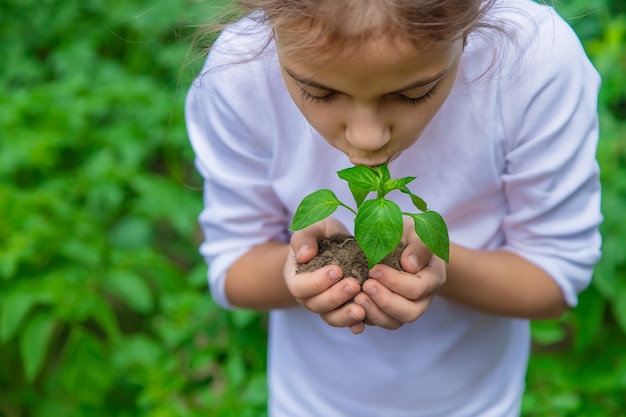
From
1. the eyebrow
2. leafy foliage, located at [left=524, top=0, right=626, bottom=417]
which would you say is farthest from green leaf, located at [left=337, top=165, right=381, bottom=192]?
leafy foliage, located at [left=524, top=0, right=626, bottom=417]

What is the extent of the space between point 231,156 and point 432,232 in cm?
43

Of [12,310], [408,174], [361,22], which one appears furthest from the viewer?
[12,310]

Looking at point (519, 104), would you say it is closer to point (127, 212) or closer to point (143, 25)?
point (127, 212)

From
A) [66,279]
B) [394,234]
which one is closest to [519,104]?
[394,234]

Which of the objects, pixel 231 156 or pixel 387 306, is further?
pixel 231 156

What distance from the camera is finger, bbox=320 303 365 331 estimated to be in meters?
1.14

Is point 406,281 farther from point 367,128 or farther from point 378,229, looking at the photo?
point 367,128

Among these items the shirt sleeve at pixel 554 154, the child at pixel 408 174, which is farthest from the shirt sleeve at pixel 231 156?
the shirt sleeve at pixel 554 154

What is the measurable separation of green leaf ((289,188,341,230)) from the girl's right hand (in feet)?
0.27

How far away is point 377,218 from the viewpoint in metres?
1.06

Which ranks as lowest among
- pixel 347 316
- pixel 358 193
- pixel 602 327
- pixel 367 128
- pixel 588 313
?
pixel 602 327

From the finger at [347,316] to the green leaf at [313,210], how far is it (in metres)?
0.13

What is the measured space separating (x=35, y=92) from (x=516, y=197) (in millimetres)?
1654

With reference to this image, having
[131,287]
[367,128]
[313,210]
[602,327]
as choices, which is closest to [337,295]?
[313,210]
